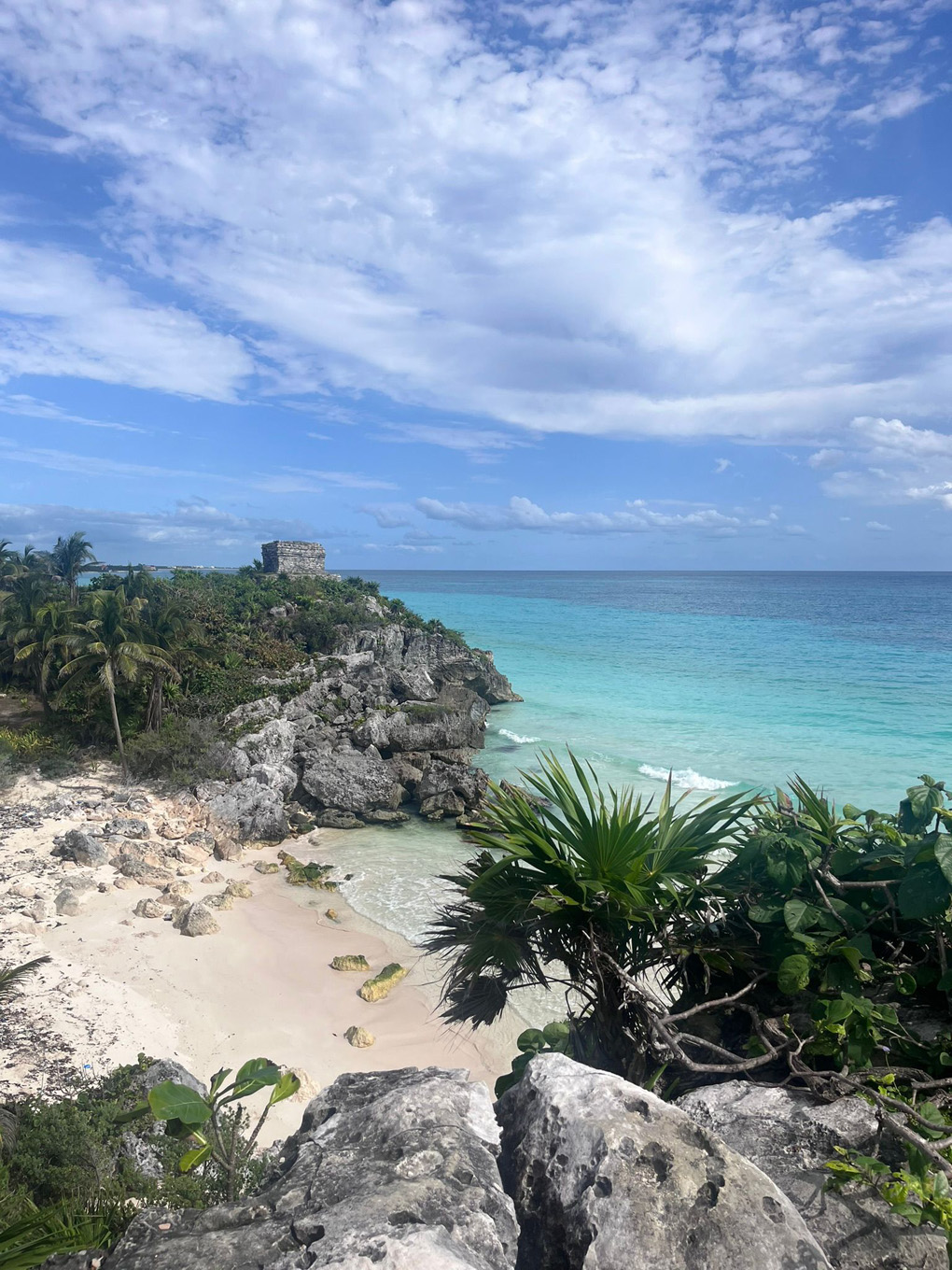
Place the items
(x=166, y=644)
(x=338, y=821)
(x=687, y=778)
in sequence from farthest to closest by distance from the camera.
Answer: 1. (x=687, y=778)
2. (x=166, y=644)
3. (x=338, y=821)

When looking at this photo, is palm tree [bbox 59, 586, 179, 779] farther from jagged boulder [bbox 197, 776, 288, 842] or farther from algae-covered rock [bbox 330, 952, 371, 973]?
algae-covered rock [bbox 330, 952, 371, 973]

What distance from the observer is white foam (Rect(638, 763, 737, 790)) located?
24.8 meters

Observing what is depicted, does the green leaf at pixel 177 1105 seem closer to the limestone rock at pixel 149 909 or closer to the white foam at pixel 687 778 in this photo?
the limestone rock at pixel 149 909

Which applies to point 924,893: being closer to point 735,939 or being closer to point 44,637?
point 735,939

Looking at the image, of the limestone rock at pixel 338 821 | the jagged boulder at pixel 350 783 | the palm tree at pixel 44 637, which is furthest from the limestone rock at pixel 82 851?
the palm tree at pixel 44 637

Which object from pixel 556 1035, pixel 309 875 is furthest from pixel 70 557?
pixel 556 1035

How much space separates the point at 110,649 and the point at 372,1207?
70.5ft

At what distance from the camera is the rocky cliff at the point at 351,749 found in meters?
20.5

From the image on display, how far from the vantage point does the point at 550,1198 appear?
232 cm

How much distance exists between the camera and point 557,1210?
2271 mm

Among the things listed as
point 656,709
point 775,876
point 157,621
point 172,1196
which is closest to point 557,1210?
point 775,876

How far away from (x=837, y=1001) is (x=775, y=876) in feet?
1.73

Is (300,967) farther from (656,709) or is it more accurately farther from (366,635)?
(656,709)

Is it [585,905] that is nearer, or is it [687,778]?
[585,905]
